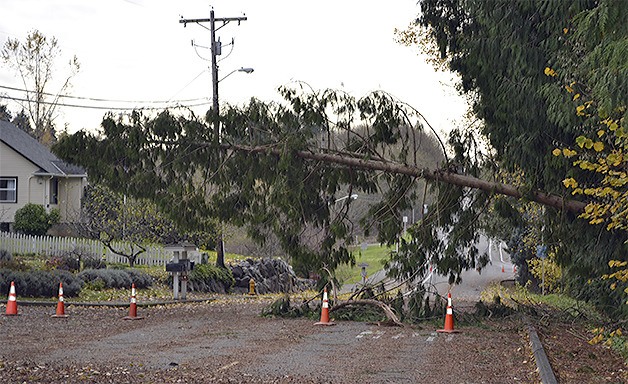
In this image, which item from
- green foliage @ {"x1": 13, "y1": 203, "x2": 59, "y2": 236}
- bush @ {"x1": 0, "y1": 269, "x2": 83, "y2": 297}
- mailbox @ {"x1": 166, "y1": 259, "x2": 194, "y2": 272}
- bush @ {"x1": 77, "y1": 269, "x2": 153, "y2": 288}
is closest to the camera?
bush @ {"x1": 0, "y1": 269, "x2": 83, "y2": 297}

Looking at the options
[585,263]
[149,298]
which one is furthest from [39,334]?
[149,298]

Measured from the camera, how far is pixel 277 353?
13945 mm

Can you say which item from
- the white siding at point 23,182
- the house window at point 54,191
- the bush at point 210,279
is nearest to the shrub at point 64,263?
the bush at point 210,279

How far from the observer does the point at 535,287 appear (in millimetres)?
39375

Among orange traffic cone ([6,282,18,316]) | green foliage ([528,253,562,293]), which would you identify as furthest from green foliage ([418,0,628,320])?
green foliage ([528,253,562,293])

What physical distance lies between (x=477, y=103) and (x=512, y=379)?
8.64 meters

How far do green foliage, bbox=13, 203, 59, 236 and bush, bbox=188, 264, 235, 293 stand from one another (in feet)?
40.8

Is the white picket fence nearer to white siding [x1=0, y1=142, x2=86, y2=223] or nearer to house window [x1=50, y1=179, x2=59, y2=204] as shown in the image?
white siding [x1=0, y1=142, x2=86, y2=223]

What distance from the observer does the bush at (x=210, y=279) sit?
3619 centimetres

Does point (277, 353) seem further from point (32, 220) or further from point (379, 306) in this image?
point (32, 220)

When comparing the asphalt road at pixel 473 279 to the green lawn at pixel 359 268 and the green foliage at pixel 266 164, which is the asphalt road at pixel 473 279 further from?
the green foliage at pixel 266 164

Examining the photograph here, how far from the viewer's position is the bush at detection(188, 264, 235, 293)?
36.2m

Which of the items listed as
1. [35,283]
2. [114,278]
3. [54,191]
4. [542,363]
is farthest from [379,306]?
[54,191]

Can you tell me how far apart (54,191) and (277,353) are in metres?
40.7
